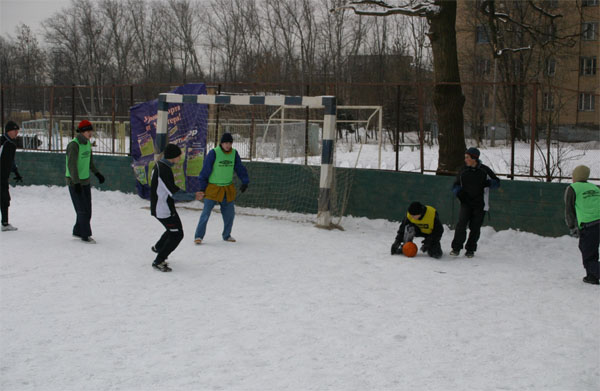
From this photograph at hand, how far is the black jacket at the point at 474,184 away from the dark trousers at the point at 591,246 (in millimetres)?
1853

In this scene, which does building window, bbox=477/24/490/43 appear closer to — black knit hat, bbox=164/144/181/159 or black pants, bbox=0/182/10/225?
black knit hat, bbox=164/144/181/159

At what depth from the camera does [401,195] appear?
39.5 ft

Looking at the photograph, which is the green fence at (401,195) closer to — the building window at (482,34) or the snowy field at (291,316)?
the snowy field at (291,316)

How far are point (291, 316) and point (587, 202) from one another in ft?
13.3

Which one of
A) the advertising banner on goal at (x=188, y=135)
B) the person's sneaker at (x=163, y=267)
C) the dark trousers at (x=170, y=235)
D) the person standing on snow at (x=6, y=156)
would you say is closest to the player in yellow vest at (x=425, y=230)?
the dark trousers at (x=170, y=235)

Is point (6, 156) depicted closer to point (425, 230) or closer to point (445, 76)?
point (425, 230)

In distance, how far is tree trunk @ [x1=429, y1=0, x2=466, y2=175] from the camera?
12.9 m

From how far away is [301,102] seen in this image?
1184 centimetres

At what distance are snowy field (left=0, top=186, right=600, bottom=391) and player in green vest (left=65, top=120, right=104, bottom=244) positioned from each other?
0.36m

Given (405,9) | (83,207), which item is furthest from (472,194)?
(83,207)

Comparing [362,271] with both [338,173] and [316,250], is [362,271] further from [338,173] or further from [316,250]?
[338,173]

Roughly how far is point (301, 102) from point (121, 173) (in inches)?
227

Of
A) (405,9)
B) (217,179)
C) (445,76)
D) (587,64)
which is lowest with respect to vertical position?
(217,179)

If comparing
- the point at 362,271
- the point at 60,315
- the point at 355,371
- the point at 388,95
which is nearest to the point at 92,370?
the point at 60,315
